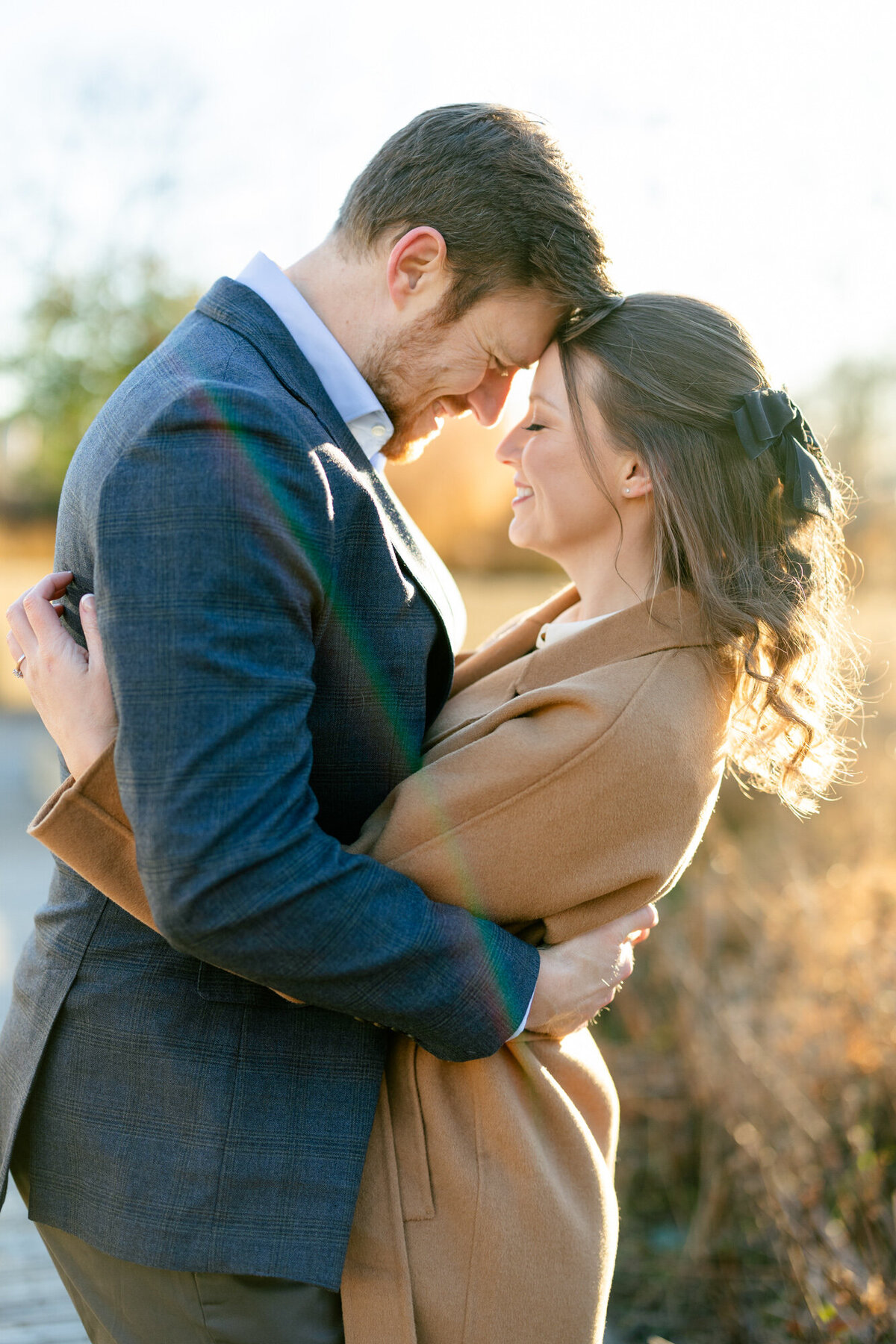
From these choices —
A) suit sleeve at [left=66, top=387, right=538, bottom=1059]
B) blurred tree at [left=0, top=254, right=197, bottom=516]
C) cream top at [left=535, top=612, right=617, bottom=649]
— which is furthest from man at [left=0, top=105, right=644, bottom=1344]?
blurred tree at [left=0, top=254, right=197, bottom=516]

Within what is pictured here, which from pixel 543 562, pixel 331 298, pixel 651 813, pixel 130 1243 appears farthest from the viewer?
pixel 543 562

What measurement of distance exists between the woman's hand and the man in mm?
29

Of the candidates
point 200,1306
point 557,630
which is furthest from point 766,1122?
point 200,1306

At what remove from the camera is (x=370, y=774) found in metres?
1.39

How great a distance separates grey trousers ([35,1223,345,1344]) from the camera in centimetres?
127

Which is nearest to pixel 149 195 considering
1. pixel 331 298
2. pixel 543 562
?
pixel 543 562

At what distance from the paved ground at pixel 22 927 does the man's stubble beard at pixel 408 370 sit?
7.24 feet

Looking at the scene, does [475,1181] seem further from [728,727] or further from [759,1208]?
[759,1208]

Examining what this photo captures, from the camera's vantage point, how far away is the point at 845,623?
1.83 metres

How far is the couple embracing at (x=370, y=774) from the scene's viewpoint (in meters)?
1.09

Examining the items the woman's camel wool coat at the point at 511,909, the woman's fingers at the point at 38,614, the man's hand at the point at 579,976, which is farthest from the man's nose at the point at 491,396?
the man's hand at the point at 579,976

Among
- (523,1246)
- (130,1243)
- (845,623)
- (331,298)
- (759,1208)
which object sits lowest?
(759,1208)

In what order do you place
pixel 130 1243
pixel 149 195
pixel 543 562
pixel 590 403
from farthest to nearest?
pixel 149 195
pixel 543 562
pixel 590 403
pixel 130 1243

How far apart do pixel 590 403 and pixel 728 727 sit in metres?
0.53
